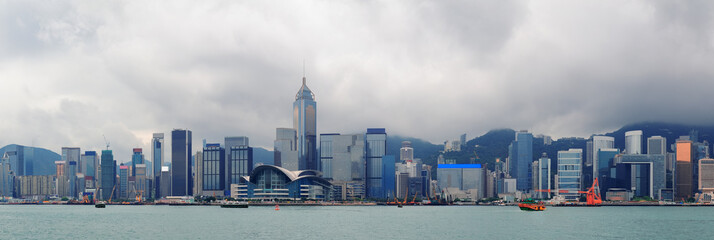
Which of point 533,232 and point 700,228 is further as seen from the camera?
point 700,228

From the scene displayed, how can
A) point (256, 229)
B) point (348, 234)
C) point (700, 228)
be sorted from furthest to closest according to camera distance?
point (700, 228)
point (256, 229)
point (348, 234)

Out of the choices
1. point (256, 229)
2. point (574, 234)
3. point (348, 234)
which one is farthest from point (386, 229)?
point (574, 234)

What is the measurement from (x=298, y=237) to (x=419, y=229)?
26706 mm

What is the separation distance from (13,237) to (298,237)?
135 feet

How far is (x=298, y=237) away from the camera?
103500mm

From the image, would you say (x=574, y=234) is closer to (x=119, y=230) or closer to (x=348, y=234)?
(x=348, y=234)

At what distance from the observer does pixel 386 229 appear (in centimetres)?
12262

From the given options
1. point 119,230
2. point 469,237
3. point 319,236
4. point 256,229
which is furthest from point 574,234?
point 119,230

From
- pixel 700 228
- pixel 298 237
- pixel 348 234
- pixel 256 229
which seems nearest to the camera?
pixel 298 237

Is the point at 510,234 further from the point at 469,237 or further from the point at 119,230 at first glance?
the point at 119,230

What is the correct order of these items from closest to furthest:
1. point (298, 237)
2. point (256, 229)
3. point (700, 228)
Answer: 1. point (298, 237)
2. point (256, 229)
3. point (700, 228)

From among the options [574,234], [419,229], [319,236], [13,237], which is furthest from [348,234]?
[13,237]

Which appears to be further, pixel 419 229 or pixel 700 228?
pixel 700 228

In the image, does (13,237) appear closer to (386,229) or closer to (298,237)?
(298,237)
